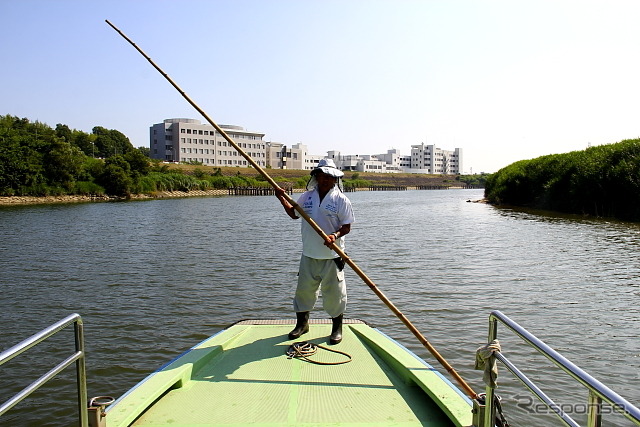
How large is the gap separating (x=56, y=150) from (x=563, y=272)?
6585cm

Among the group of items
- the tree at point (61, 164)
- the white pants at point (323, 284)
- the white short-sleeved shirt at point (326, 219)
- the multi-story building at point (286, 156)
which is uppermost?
the multi-story building at point (286, 156)

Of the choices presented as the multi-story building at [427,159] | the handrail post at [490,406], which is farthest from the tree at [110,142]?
the handrail post at [490,406]

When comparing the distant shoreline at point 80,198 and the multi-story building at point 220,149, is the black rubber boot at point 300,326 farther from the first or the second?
the multi-story building at point 220,149

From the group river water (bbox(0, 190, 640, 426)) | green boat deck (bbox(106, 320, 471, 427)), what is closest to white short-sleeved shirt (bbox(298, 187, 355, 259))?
green boat deck (bbox(106, 320, 471, 427))

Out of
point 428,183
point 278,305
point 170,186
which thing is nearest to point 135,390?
point 278,305

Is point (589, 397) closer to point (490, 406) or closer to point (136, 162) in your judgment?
point (490, 406)

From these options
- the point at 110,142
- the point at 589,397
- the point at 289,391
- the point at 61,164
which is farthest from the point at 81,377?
the point at 110,142

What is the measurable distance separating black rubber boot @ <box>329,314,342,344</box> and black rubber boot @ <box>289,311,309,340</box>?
15.3 inches

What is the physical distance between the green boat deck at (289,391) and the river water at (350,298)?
2064mm

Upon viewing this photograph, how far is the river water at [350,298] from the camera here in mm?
7188

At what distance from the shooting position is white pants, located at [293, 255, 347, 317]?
19.1 feet

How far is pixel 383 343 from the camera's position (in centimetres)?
576

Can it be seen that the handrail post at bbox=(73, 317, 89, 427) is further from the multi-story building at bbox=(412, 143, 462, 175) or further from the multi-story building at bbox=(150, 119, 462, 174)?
the multi-story building at bbox=(412, 143, 462, 175)

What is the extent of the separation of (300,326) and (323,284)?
723 mm
